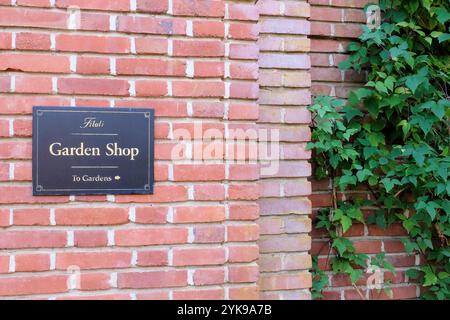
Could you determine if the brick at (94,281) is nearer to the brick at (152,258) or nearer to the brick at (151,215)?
the brick at (152,258)

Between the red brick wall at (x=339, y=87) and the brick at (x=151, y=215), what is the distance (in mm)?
864

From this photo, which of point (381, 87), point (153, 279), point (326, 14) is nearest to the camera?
point (153, 279)

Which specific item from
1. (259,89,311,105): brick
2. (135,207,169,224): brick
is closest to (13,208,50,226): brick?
(135,207,169,224): brick

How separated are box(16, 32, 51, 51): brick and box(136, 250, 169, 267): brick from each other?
85 centimetres

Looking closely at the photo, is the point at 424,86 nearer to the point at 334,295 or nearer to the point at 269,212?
the point at 269,212

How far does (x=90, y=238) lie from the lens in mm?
1675

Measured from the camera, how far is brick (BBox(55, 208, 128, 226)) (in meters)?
1.66

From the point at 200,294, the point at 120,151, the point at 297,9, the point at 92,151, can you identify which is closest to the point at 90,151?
the point at 92,151

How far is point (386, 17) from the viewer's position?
2277 millimetres

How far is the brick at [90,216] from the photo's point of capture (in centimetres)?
166

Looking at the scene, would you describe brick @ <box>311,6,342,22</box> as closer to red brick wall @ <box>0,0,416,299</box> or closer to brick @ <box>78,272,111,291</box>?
red brick wall @ <box>0,0,416,299</box>

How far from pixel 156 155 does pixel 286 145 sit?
627 millimetres

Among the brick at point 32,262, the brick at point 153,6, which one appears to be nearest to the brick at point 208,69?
the brick at point 153,6

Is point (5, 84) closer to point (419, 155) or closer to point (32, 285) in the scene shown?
point (32, 285)
